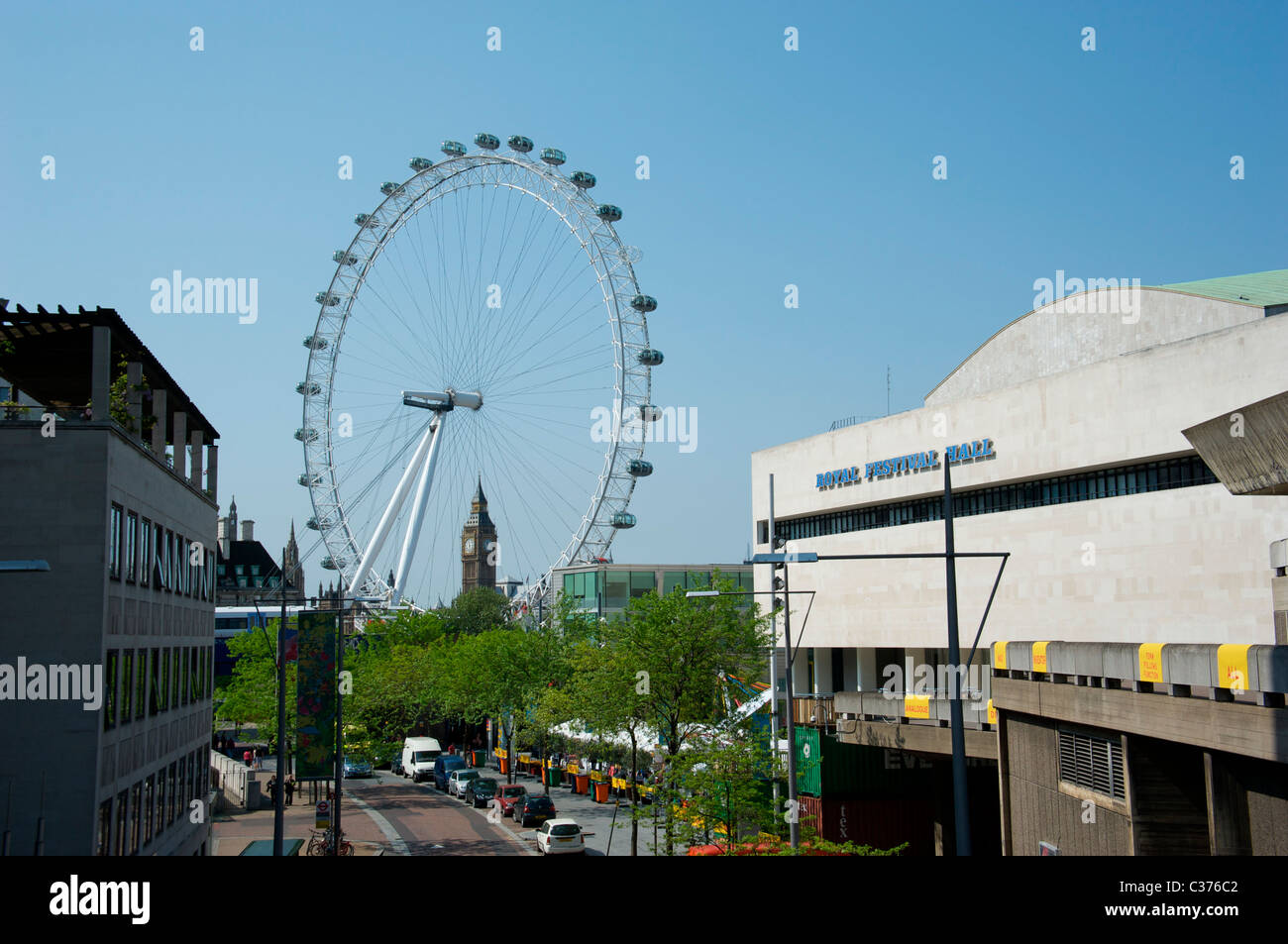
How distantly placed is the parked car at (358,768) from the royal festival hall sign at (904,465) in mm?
37086

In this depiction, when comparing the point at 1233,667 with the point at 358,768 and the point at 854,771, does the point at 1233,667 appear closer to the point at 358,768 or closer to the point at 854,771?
the point at 854,771

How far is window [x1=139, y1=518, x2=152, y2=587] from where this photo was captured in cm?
2886

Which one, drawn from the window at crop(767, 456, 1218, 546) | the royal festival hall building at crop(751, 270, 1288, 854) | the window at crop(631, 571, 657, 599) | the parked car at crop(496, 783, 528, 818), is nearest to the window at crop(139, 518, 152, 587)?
the royal festival hall building at crop(751, 270, 1288, 854)

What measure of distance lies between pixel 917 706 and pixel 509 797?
25.4 m

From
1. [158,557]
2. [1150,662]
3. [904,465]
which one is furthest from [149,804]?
[904,465]

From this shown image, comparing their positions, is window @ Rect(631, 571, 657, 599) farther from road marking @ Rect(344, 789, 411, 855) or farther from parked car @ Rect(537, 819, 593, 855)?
parked car @ Rect(537, 819, 593, 855)

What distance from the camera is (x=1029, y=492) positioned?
4356 cm

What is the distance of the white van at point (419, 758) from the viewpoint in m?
75.1

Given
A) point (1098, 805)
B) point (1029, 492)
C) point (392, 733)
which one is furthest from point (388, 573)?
point (1098, 805)

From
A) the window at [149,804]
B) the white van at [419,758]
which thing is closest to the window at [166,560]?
the window at [149,804]

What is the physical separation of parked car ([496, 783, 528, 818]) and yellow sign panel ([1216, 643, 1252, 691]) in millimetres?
40968

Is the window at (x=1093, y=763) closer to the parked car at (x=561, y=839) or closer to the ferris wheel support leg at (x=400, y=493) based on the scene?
the parked car at (x=561, y=839)

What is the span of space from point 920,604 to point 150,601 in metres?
30.7
